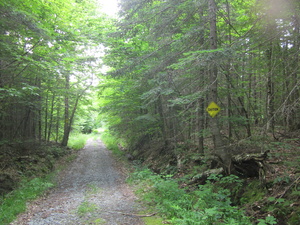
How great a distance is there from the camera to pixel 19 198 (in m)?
6.95

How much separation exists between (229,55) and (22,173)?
9.75 metres

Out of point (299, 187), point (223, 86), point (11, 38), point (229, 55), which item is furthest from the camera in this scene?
point (223, 86)

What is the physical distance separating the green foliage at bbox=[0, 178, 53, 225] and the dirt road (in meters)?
0.24

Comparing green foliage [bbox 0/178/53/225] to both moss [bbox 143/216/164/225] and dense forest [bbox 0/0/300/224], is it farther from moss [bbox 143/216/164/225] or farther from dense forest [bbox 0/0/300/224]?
moss [bbox 143/216/164/225]

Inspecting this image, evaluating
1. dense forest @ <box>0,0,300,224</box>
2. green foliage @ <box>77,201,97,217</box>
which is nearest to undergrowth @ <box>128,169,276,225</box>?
dense forest @ <box>0,0,300,224</box>

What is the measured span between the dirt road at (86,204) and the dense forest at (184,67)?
97.4 inches

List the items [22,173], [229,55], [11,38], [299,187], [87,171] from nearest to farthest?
[299,187] < [229,55] < [11,38] < [22,173] < [87,171]

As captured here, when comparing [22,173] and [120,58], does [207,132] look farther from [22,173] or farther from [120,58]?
[22,173]

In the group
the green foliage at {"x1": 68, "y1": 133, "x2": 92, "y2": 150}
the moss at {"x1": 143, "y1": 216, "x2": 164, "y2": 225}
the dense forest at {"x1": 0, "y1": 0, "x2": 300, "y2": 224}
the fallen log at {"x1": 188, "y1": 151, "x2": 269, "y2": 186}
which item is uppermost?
the dense forest at {"x1": 0, "y1": 0, "x2": 300, "y2": 224}

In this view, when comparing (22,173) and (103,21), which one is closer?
(22,173)

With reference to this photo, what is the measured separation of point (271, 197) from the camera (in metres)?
4.98

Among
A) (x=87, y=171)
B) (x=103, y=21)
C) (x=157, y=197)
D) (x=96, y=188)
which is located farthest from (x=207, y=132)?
(x=103, y=21)

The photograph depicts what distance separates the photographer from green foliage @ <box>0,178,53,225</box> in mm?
5613

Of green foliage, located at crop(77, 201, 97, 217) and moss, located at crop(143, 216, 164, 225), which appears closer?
moss, located at crop(143, 216, 164, 225)
